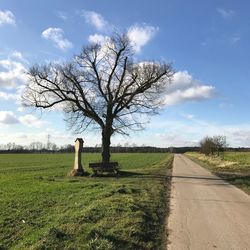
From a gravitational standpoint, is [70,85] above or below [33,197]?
above

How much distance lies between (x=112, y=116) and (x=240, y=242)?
74.1 feet

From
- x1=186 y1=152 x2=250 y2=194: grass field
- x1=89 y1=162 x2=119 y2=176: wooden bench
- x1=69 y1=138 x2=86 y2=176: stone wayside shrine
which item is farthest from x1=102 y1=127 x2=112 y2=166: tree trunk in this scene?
x1=186 y1=152 x2=250 y2=194: grass field

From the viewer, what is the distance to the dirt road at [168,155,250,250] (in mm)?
8445

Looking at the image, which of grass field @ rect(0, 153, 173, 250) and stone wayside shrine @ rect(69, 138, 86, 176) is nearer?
grass field @ rect(0, 153, 173, 250)

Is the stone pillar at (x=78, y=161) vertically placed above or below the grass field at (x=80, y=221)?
above

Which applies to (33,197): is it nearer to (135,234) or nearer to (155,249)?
(135,234)

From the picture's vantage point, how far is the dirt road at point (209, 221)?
332 inches

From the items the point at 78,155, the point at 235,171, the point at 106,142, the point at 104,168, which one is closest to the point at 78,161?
the point at 78,155

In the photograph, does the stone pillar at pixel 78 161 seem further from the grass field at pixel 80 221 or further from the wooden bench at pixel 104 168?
the grass field at pixel 80 221

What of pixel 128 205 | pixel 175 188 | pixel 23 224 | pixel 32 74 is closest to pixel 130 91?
pixel 32 74

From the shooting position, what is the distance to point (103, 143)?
3091 centimetres

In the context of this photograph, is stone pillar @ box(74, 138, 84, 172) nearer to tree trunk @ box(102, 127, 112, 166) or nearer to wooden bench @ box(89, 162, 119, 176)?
wooden bench @ box(89, 162, 119, 176)

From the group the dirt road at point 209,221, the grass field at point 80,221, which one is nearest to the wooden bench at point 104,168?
the dirt road at point 209,221

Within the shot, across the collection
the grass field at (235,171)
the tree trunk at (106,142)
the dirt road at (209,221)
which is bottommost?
the dirt road at (209,221)
